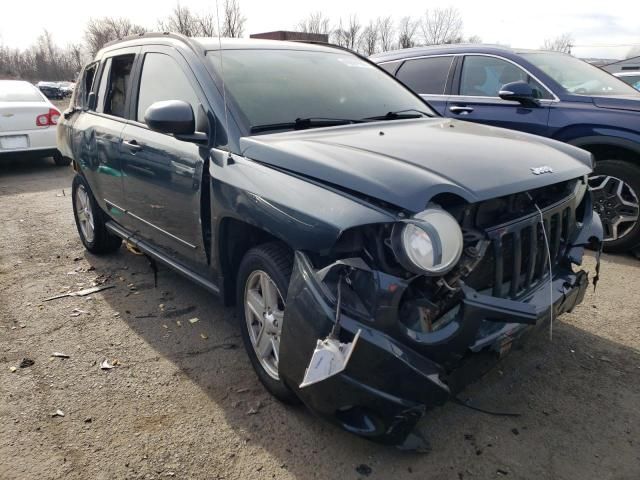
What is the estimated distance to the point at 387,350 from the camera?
75.8 inches

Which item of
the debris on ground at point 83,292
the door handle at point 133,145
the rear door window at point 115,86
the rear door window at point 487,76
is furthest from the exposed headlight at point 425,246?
the rear door window at point 487,76

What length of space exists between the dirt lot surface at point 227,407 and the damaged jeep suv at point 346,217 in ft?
0.91

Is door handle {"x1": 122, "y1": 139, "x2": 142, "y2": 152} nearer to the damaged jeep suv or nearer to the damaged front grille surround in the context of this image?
the damaged jeep suv

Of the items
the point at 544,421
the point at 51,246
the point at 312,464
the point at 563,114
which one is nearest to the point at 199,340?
the point at 312,464

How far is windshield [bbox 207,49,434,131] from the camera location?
9.72ft

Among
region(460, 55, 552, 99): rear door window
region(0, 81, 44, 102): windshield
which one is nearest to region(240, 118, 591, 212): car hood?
region(460, 55, 552, 99): rear door window

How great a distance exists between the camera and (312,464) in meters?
2.32

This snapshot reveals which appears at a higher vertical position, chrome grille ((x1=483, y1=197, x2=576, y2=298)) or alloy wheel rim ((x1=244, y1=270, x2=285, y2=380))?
chrome grille ((x1=483, y1=197, x2=576, y2=298))

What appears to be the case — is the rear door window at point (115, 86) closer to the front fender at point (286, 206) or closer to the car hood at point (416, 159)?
the front fender at point (286, 206)

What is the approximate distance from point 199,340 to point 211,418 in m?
0.86

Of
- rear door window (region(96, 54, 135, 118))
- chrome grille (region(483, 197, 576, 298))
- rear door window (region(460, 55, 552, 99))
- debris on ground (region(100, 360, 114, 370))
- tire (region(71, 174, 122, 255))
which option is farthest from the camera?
rear door window (region(460, 55, 552, 99))

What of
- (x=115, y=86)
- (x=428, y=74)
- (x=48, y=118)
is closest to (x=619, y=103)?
(x=428, y=74)

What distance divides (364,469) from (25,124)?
364 inches

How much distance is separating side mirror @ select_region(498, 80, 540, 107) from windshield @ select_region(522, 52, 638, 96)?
367 millimetres
